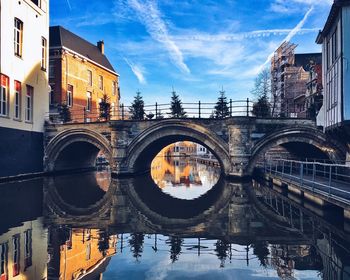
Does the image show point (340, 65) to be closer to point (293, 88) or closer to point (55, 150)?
point (55, 150)

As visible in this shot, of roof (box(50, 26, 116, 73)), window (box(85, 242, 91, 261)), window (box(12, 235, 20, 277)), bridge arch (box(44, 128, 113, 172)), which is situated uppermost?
roof (box(50, 26, 116, 73))

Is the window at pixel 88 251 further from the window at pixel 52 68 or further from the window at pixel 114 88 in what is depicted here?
the window at pixel 114 88

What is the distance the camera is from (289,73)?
51.7m

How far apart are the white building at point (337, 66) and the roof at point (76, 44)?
77.8ft

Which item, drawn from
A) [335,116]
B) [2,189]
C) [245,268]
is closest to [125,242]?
[245,268]

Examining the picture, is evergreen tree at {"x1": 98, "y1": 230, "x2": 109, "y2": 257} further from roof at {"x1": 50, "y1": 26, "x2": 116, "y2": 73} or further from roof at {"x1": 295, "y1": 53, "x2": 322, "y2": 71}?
roof at {"x1": 295, "y1": 53, "x2": 322, "y2": 71}

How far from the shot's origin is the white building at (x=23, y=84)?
19219 millimetres

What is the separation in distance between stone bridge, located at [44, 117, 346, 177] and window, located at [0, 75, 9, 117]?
488 cm

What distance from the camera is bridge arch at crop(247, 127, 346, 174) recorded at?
1833 centimetres

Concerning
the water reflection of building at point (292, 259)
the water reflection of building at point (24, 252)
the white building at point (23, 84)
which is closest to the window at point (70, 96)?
the white building at point (23, 84)

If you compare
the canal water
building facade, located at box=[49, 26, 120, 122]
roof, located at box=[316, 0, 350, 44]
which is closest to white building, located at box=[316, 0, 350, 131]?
roof, located at box=[316, 0, 350, 44]

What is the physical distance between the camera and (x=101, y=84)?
39969 mm

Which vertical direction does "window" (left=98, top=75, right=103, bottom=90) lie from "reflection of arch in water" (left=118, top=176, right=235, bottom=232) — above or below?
above

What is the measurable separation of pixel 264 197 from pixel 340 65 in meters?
6.50
